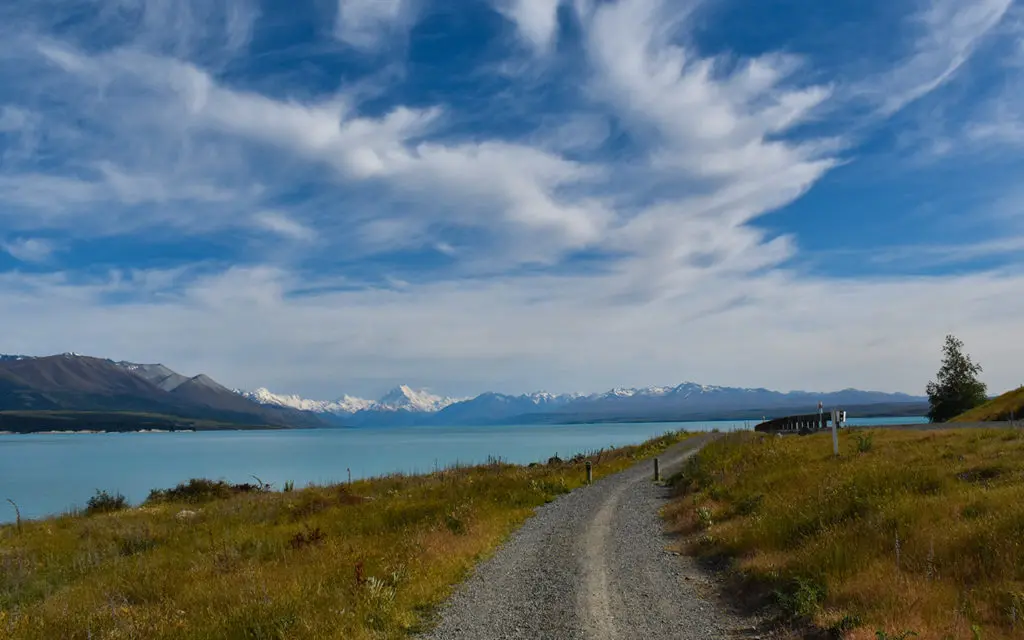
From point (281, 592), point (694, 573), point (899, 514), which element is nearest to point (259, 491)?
point (281, 592)

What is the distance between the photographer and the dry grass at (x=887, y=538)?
9359 millimetres

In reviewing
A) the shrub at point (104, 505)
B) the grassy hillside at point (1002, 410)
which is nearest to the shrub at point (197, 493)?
the shrub at point (104, 505)

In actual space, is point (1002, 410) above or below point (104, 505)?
above

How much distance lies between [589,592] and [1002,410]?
177ft

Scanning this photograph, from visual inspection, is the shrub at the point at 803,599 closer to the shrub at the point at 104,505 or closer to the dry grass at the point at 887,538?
the dry grass at the point at 887,538

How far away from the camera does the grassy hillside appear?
4891 centimetres

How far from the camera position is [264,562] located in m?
17.9

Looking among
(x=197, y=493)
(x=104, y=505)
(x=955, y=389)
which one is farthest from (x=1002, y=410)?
(x=104, y=505)

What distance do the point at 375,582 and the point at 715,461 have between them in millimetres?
22949

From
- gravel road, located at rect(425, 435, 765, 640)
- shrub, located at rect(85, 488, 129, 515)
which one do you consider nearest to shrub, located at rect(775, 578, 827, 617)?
gravel road, located at rect(425, 435, 765, 640)

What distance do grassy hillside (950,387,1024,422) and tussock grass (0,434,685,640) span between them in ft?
119

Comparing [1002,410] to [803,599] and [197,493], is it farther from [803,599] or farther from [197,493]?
[197,493]

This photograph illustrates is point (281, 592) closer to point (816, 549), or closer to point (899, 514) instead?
point (816, 549)

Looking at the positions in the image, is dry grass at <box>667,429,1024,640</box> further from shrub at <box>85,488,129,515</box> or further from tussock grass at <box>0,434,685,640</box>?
shrub at <box>85,488,129,515</box>
